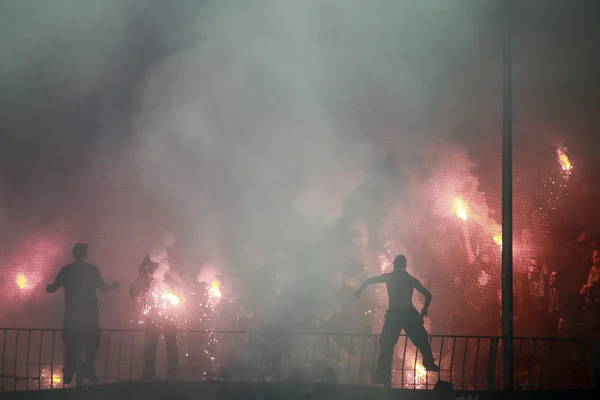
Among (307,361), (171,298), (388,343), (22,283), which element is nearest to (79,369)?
(388,343)

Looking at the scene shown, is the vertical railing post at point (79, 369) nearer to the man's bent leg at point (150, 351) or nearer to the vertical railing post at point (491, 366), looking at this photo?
the man's bent leg at point (150, 351)

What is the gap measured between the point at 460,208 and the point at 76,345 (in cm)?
829

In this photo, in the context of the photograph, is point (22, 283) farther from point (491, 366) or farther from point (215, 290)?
point (491, 366)

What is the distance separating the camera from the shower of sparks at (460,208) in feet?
44.7

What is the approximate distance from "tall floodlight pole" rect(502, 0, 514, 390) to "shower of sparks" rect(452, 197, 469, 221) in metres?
4.93

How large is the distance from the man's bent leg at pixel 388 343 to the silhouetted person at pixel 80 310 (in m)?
3.28

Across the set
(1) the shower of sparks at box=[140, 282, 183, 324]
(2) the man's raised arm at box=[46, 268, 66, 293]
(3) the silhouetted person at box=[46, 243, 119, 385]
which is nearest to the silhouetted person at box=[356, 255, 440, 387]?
(1) the shower of sparks at box=[140, 282, 183, 324]

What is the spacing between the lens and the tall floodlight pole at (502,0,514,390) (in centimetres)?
824

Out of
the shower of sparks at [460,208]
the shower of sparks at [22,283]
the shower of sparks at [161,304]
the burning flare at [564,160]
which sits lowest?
the shower of sparks at [161,304]

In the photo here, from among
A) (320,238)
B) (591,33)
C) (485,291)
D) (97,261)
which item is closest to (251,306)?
(320,238)

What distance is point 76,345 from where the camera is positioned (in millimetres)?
7977

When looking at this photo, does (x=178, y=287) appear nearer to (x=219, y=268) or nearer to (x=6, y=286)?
(x=219, y=268)

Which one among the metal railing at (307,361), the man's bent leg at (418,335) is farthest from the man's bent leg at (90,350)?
the man's bent leg at (418,335)

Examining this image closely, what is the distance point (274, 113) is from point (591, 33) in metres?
6.22
